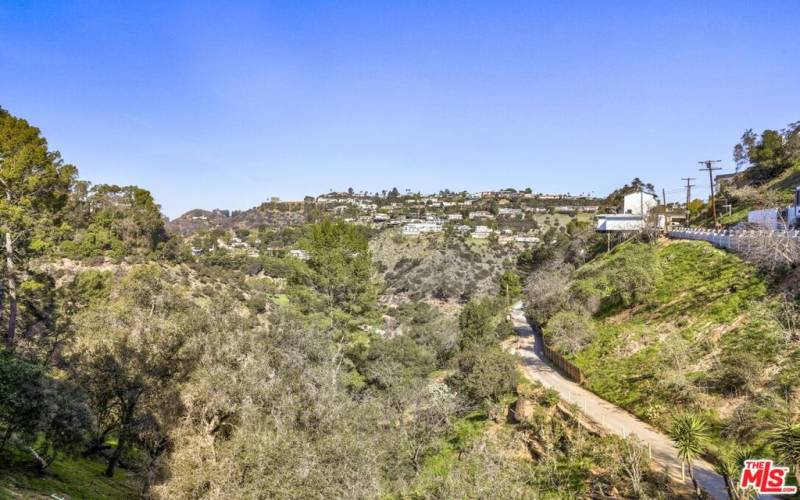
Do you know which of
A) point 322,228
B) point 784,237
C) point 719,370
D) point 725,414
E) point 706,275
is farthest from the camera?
point 322,228

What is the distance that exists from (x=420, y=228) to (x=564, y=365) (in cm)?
9045

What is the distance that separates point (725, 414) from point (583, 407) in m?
5.78

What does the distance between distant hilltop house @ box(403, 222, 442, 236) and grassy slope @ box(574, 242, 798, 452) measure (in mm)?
80855

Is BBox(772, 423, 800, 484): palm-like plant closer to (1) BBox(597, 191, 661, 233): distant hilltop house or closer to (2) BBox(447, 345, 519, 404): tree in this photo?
(2) BBox(447, 345, 519, 404): tree

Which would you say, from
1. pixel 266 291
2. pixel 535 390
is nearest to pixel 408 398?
pixel 535 390

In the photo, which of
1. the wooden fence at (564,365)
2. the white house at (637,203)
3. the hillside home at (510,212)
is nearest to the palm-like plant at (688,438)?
the wooden fence at (564,365)

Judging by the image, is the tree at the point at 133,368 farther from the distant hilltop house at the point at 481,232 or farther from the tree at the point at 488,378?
the distant hilltop house at the point at 481,232

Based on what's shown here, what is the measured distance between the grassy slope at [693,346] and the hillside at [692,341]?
0.16ft

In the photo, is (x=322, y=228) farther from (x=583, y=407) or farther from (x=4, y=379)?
(x=4, y=379)

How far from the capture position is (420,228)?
118188 millimetres

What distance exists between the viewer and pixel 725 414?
17062mm

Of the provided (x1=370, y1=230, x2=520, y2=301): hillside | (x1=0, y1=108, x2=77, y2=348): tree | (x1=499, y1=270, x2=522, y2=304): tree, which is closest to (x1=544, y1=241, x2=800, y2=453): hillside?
(x1=499, y1=270, x2=522, y2=304): tree

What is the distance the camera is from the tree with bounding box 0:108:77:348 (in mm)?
20344

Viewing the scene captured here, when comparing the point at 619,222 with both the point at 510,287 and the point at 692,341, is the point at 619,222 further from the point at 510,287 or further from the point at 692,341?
the point at 692,341
